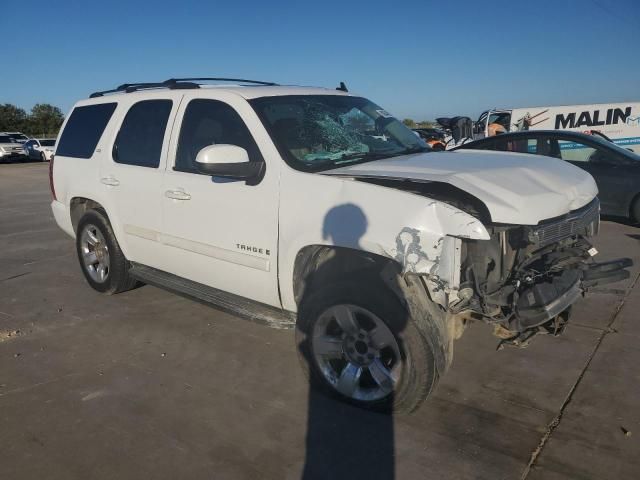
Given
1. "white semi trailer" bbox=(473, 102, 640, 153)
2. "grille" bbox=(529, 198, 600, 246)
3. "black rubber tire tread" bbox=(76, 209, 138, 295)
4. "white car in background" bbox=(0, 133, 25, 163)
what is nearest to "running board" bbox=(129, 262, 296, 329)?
"black rubber tire tread" bbox=(76, 209, 138, 295)

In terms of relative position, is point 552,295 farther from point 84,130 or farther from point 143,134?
point 84,130

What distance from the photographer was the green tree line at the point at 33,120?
185 feet

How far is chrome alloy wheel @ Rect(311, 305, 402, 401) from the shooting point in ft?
10.5

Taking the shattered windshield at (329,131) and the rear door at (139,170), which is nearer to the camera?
the shattered windshield at (329,131)

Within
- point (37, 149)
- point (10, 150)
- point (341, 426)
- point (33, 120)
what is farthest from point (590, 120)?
point (33, 120)

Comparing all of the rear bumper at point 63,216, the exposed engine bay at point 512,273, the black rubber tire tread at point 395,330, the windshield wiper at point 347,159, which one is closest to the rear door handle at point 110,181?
the rear bumper at point 63,216

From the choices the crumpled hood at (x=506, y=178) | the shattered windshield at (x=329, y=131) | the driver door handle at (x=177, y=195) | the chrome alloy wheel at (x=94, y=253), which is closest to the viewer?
the crumpled hood at (x=506, y=178)

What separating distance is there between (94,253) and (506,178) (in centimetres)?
416

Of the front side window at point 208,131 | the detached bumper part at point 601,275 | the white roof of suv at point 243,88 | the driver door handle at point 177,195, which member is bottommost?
the detached bumper part at point 601,275

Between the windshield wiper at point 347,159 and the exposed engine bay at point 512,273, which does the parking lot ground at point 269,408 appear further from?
the windshield wiper at point 347,159

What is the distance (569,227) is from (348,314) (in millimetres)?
1452

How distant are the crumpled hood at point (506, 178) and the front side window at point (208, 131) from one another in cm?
82

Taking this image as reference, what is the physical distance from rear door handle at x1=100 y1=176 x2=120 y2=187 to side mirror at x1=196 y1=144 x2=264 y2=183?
1653mm

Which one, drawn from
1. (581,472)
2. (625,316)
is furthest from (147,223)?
(625,316)
